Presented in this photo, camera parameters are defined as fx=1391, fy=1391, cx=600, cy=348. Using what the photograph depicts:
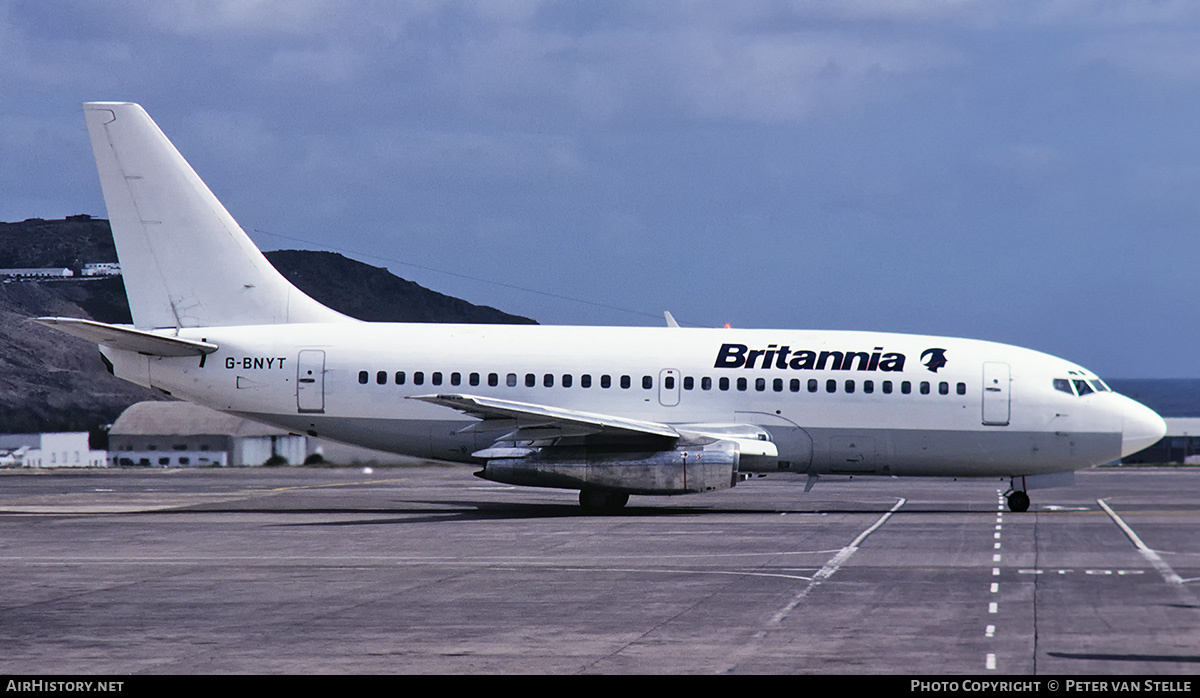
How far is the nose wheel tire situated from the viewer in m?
34.2

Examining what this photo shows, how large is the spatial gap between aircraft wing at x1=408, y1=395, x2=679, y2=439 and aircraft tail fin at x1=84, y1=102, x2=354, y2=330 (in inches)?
272

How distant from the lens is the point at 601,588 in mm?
19688

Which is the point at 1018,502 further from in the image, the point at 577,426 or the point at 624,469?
the point at 577,426

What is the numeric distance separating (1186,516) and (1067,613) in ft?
57.9

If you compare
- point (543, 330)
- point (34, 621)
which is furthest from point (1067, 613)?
point (543, 330)

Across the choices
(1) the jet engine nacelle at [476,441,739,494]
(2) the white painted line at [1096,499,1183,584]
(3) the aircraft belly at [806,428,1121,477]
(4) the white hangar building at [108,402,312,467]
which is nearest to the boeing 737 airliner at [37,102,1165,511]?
(3) the aircraft belly at [806,428,1121,477]

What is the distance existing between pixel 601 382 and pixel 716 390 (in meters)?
2.82

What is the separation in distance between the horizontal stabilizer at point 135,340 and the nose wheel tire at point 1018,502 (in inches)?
790

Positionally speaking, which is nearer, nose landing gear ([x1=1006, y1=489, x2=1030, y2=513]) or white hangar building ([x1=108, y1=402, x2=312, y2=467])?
nose landing gear ([x1=1006, y1=489, x2=1030, y2=513])

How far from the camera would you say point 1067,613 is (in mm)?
16922

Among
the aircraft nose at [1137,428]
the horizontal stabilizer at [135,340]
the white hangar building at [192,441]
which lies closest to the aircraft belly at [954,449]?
the aircraft nose at [1137,428]

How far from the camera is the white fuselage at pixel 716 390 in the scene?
33781 mm

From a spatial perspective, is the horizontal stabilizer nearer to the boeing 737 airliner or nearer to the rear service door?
the boeing 737 airliner

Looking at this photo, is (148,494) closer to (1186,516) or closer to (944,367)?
(944,367)
